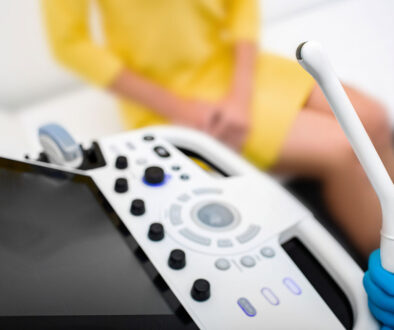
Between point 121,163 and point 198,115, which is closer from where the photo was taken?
point 121,163

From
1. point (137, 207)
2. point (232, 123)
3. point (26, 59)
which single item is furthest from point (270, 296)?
point (26, 59)

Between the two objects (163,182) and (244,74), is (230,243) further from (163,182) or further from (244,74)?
(244,74)

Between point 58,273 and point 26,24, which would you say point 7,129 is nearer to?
point 26,24

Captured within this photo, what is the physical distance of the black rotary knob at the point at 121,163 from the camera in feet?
1.12

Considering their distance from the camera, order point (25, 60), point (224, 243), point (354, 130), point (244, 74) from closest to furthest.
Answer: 1. point (354, 130)
2. point (224, 243)
3. point (244, 74)
4. point (25, 60)

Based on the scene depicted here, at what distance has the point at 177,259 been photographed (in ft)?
0.84

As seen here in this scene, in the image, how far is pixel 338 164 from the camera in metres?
0.35

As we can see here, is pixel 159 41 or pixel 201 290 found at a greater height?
pixel 159 41

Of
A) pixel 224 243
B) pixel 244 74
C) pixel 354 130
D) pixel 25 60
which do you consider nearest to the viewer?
pixel 354 130

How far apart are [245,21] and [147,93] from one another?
0.16 meters

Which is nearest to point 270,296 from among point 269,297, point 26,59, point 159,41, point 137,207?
point 269,297

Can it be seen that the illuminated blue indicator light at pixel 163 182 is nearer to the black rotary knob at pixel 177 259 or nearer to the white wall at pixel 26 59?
the black rotary knob at pixel 177 259

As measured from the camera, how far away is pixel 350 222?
37 cm

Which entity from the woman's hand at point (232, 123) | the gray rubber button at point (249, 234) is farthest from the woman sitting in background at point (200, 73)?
the gray rubber button at point (249, 234)
